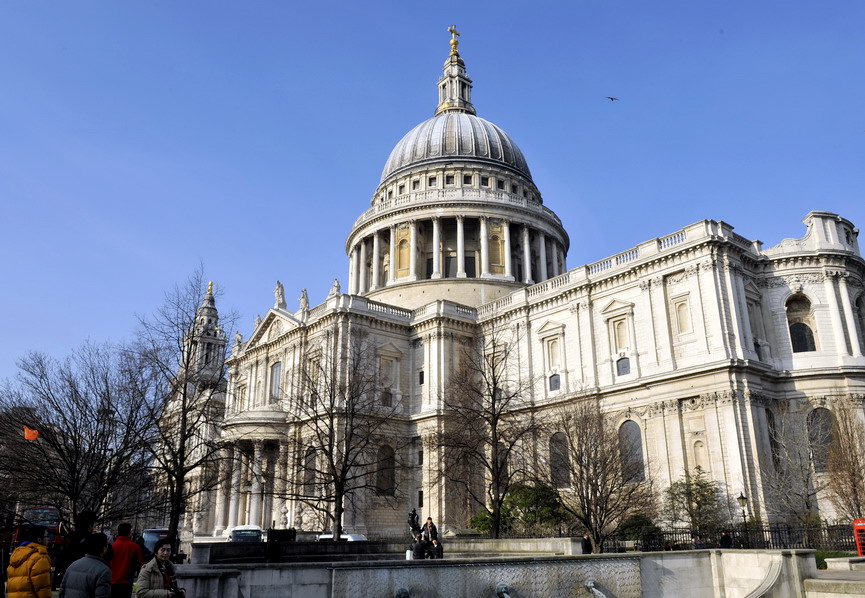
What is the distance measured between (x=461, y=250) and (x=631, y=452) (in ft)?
94.2

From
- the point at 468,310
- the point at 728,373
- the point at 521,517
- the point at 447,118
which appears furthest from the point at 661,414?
the point at 447,118

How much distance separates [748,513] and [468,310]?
86.9 ft

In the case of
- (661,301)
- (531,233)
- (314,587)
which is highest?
(531,233)

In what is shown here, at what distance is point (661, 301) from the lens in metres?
41.5

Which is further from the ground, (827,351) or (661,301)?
(661,301)

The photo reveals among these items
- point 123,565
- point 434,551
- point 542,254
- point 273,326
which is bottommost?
point 434,551

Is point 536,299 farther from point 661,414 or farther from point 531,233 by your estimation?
point 531,233

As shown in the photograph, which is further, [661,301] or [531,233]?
[531,233]

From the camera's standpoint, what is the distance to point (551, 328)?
48531 mm

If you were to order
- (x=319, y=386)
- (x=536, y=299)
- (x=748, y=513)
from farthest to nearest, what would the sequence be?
1. (x=536, y=299)
2. (x=319, y=386)
3. (x=748, y=513)

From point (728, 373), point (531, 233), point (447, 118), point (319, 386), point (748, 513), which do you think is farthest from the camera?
point (447, 118)

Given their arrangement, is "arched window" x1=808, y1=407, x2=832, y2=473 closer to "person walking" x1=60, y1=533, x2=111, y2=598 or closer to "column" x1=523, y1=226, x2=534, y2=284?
"column" x1=523, y1=226, x2=534, y2=284

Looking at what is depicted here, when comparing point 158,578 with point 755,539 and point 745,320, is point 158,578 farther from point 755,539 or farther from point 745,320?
point 745,320

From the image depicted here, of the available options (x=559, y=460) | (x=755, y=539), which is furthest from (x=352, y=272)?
(x=755, y=539)
